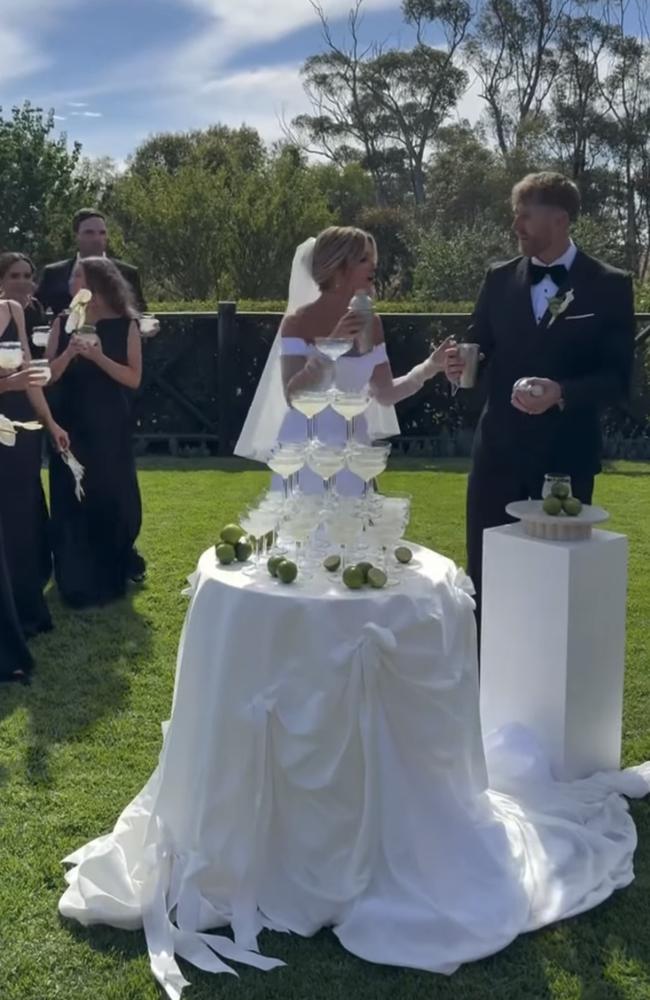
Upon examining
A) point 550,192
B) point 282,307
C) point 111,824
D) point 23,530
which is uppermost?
point 550,192

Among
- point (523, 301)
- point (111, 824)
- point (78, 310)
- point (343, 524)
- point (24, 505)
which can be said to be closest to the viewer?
point (343, 524)

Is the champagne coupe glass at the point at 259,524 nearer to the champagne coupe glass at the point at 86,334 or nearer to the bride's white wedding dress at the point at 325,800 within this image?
the bride's white wedding dress at the point at 325,800

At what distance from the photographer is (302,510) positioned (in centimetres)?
316

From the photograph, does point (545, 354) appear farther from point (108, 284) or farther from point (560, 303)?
point (108, 284)

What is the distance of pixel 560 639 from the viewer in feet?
12.2

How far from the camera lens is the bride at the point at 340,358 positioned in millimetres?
3852

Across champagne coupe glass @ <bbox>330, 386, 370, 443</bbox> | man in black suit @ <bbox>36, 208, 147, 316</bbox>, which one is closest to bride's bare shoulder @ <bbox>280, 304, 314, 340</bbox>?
champagne coupe glass @ <bbox>330, 386, 370, 443</bbox>

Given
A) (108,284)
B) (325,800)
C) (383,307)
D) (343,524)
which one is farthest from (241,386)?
(325,800)

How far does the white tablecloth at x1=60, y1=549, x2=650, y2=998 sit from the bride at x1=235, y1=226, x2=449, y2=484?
0.94 meters

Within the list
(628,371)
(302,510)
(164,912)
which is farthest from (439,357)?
(164,912)

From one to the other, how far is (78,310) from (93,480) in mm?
1189

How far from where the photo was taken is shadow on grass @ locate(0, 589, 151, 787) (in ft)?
14.4

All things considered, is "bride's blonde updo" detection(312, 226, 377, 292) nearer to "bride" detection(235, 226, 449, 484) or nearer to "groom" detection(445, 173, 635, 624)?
"bride" detection(235, 226, 449, 484)

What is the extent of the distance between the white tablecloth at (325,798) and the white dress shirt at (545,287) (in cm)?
150
